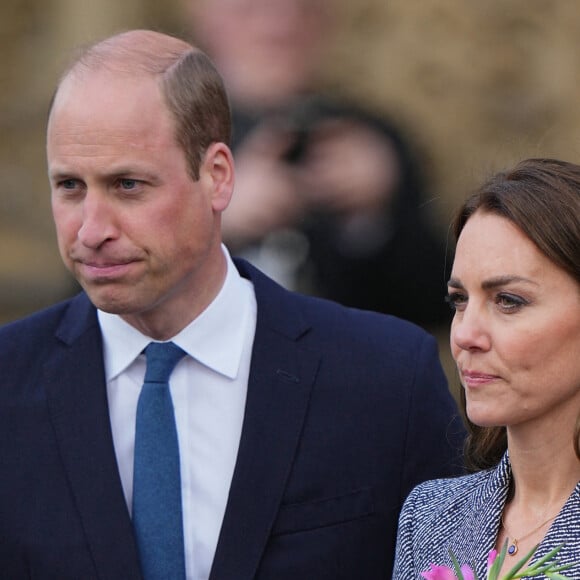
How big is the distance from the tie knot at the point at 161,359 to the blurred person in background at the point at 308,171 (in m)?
1.98

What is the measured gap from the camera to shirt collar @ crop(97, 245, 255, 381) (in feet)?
10.5

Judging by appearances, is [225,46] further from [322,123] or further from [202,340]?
[202,340]

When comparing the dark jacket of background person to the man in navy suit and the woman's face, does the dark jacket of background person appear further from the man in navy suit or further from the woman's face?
the woman's face

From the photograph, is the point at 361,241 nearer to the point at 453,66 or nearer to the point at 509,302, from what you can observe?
the point at 453,66

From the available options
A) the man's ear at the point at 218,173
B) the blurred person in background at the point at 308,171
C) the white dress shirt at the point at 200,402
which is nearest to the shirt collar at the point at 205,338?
the white dress shirt at the point at 200,402

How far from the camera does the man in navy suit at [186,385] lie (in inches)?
119

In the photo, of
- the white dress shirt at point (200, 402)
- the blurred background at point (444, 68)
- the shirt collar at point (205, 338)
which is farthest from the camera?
the blurred background at point (444, 68)

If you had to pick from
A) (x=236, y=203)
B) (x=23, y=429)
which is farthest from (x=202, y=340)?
(x=236, y=203)

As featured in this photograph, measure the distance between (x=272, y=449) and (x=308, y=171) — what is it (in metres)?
2.28

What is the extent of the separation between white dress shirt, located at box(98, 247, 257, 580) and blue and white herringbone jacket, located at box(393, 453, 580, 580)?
401mm

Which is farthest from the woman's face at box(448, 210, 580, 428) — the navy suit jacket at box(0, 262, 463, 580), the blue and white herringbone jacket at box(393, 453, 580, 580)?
the navy suit jacket at box(0, 262, 463, 580)

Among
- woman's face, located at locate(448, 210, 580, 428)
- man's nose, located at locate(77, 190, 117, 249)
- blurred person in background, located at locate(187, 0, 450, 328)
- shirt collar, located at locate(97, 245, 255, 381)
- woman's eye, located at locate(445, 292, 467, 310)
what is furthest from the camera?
blurred person in background, located at locate(187, 0, 450, 328)

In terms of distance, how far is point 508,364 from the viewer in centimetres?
261

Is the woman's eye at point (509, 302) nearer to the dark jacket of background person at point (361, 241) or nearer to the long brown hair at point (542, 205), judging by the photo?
the long brown hair at point (542, 205)
